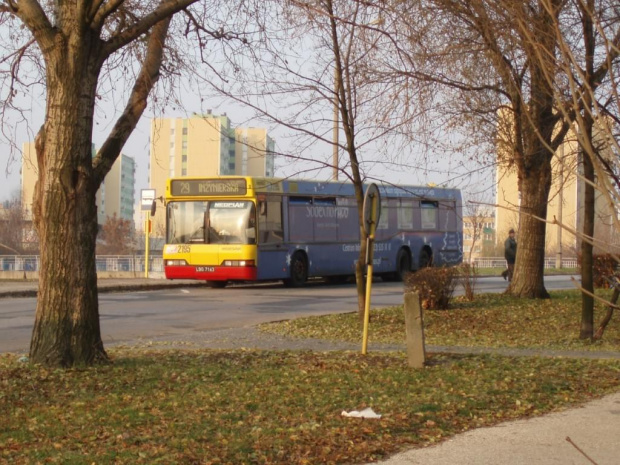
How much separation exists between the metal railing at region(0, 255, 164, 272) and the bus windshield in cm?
1552

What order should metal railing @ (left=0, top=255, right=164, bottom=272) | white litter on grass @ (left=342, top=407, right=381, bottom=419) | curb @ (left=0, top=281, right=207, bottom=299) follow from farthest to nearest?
metal railing @ (left=0, top=255, right=164, bottom=272) → curb @ (left=0, top=281, right=207, bottom=299) → white litter on grass @ (left=342, top=407, right=381, bottom=419)

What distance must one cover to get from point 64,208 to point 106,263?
39.0 metres

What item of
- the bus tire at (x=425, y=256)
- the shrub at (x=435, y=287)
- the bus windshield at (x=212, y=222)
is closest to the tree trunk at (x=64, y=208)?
the shrub at (x=435, y=287)

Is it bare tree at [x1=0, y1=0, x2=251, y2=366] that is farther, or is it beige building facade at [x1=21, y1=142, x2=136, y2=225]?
beige building facade at [x1=21, y1=142, x2=136, y2=225]

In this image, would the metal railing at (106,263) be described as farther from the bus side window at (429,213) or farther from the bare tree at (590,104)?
the bare tree at (590,104)

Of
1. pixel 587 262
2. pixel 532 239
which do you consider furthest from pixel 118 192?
pixel 587 262

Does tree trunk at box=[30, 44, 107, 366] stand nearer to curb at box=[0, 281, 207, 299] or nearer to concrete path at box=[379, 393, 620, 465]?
concrete path at box=[379, 393, 620, 465]

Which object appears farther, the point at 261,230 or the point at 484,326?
the point at 261,230

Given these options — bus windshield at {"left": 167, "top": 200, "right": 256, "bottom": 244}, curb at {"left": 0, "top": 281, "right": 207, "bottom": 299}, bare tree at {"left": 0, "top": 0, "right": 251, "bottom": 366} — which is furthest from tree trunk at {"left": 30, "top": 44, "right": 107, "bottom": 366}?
bus windshield at {"left": 167, "top": 200, "right": 256, "bottom": 244}

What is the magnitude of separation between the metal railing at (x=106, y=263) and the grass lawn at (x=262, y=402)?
33061 mm

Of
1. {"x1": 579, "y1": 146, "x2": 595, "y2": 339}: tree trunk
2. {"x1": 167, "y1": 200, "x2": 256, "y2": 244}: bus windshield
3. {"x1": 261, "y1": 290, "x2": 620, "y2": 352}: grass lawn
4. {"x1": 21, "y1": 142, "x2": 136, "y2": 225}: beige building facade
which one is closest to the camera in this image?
{"x1": 579, "y1": 146, "x2": 595, "y2": 339}: tree trunk

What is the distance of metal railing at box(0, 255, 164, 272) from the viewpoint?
4447 centimetres

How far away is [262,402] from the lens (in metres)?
7.96

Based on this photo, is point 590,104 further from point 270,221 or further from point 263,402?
point 270,221
